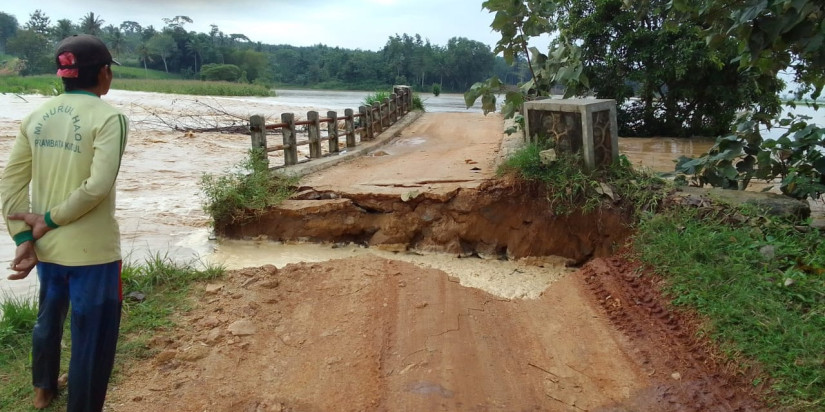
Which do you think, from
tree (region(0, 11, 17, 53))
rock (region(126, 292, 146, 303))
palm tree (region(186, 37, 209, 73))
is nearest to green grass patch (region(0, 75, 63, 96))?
rock (region(126, 292, 146, 303))

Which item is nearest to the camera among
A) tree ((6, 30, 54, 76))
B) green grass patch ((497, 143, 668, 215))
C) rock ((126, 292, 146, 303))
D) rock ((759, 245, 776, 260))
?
rock ((759, 245, 776, 260))

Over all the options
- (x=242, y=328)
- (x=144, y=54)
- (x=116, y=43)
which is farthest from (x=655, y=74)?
(x=116, y=43)

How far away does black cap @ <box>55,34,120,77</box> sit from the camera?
8.43ft

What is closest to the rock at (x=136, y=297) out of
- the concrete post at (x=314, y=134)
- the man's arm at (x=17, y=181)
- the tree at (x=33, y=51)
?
the man's arm at (x=17, y=181)

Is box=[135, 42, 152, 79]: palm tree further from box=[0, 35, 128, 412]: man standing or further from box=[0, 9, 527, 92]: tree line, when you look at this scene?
box=[0, 35, 128, 412]: man standing

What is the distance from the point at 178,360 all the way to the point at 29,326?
1.22 meters

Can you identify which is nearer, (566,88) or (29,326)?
(29,326)

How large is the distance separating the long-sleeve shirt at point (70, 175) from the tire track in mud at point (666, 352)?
293cm

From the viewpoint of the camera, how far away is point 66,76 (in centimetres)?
259

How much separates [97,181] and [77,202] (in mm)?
130

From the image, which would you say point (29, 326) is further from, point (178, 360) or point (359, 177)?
point (359, 177)

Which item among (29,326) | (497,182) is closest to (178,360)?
(29,326)

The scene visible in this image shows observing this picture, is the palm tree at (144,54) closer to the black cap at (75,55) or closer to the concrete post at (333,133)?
the concrete post at (333,133)

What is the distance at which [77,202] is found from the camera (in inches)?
99.0
